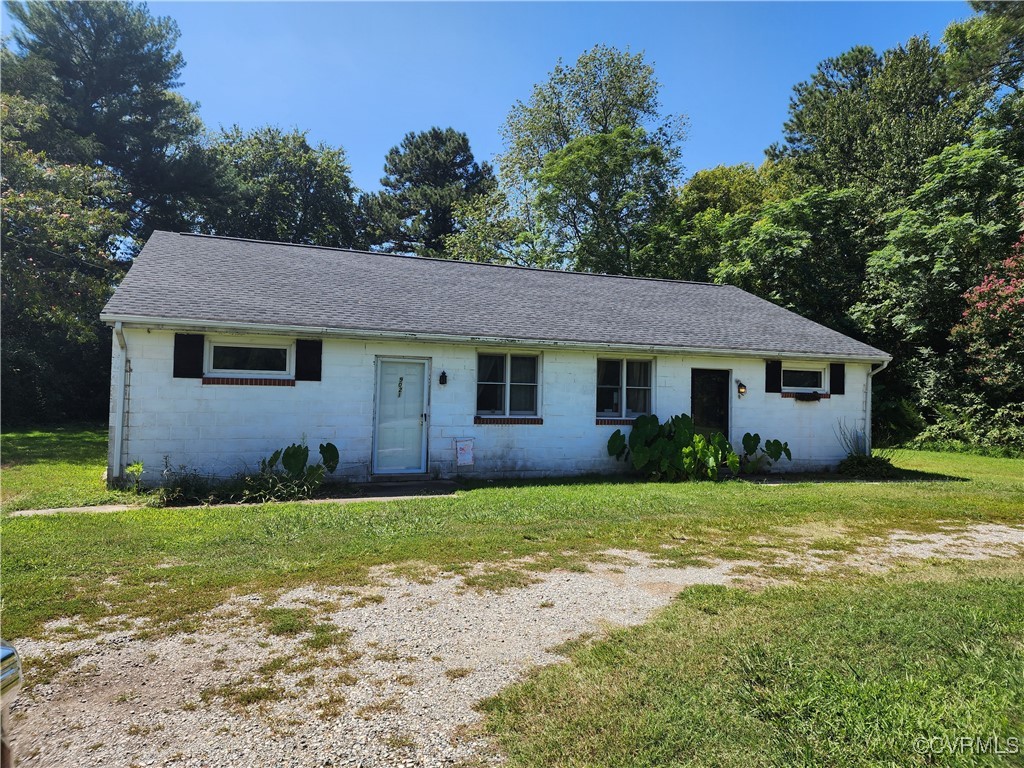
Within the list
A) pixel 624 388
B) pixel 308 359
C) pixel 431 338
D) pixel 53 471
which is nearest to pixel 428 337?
pixel 431 338

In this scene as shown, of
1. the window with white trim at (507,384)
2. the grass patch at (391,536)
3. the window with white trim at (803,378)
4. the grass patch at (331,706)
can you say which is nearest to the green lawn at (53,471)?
the grass patch at (391,536)

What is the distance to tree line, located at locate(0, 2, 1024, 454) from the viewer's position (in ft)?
59.8

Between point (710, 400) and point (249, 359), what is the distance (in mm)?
9590

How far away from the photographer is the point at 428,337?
10.7 metres

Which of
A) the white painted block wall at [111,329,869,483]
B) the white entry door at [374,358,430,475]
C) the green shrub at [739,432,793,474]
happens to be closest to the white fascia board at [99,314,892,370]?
the white painted block wall at [111,329,869,483]

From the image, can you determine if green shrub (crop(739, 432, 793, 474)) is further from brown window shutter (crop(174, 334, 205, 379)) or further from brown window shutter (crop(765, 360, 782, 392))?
brown window shutter (crop(174, 334, 205, 379))

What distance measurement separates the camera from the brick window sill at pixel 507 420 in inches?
449

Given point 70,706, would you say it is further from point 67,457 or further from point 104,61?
point 104,61

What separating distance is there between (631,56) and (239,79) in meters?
27.9

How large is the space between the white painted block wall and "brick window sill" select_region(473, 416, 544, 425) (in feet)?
0.32

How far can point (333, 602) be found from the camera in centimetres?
459

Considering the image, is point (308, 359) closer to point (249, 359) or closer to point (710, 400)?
point (249, 359)

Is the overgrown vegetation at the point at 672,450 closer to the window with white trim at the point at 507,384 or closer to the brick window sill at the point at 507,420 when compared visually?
the brick window sill at the point at 507,420

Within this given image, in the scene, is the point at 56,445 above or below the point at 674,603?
above
